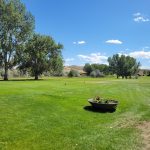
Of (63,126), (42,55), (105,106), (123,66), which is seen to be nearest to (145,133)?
(63,126)

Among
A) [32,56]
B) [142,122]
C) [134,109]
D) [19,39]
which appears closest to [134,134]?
[142,122]

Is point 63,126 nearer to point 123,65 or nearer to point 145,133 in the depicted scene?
point 145,133

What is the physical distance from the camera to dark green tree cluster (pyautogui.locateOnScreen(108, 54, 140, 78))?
166 metres

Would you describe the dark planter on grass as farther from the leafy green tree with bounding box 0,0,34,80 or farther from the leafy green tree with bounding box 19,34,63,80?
the leafy green tree with bounding box 19,34,63,80

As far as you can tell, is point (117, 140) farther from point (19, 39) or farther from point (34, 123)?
point (19, 39)

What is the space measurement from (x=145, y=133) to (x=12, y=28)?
54287mm

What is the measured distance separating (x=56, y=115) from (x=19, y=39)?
51072 mm

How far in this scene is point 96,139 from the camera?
12.4 meters

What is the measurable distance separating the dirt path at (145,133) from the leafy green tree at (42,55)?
193ft

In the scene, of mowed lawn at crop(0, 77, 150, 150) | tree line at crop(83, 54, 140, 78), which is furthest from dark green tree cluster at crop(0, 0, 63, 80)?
tree line at crop(83, 54, 140, 78)

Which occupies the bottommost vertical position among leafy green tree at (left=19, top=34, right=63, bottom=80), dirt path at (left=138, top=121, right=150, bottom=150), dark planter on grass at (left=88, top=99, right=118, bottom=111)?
dirt path at (left=138, top=121, right=150, bottom=150)

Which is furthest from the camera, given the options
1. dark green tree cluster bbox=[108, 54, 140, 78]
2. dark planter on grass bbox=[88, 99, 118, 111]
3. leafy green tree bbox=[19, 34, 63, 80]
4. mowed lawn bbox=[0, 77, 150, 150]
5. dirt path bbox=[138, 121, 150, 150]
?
dark green tree cluster bbox=[108, 54, 140, 78]

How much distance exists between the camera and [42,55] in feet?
244

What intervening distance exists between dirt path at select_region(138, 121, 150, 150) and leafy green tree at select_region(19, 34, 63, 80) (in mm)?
58731
